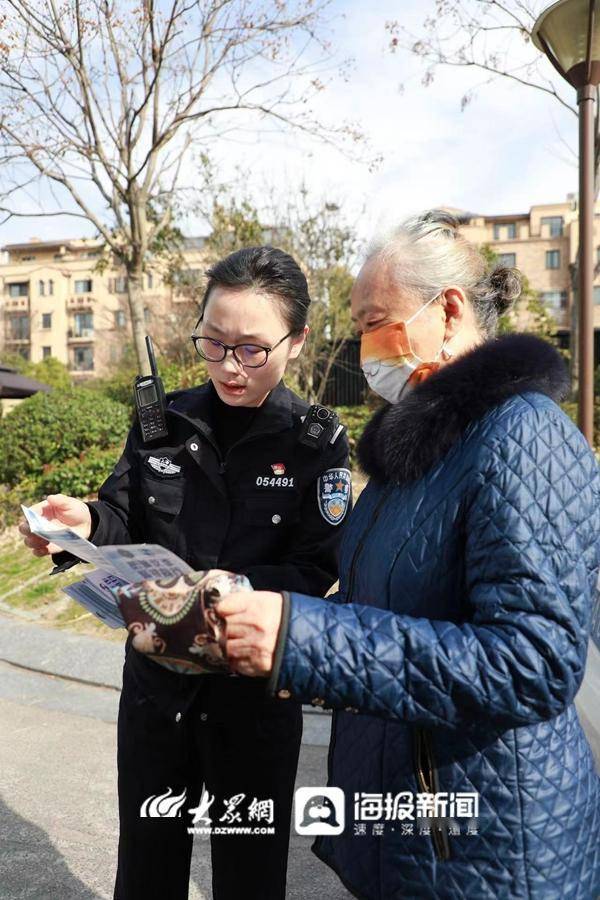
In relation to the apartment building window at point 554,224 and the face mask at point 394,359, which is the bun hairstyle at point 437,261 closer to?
the face mask at point 394,359

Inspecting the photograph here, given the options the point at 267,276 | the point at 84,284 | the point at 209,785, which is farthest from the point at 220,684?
the point at 84,284

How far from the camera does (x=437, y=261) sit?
1482mm

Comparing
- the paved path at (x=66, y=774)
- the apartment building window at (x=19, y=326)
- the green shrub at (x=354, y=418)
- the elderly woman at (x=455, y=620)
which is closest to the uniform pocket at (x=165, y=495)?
the elderly woman at (x=455, y=620)

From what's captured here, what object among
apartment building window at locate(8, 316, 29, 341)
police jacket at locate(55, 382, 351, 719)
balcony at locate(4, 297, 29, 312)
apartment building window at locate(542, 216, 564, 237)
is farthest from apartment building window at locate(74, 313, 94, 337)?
police jacket at locate(55, 382, 351, 719)

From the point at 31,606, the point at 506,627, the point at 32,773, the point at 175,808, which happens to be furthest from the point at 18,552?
the point at 506,627

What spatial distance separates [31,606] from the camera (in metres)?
6.02

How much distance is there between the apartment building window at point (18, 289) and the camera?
59.6m

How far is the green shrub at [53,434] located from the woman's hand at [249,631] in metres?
7.26

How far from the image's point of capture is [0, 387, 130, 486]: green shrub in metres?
8.13

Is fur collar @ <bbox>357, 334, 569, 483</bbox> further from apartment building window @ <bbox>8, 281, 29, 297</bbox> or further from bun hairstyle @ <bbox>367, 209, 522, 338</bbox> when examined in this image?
apartment building window @ <bbox>8, 281, 29, 297</bbox>

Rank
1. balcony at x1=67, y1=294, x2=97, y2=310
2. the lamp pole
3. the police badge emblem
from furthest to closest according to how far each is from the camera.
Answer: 1. balcony at x1=67, y1=294, x2=97, y2=310
2. the lamp pole
3. the police badge emblem

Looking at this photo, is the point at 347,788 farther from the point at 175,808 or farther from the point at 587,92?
the point at 587,92

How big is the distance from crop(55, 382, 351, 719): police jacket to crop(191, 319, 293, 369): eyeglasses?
142mm

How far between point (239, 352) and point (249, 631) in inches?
39.4
